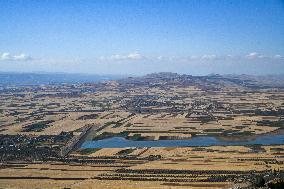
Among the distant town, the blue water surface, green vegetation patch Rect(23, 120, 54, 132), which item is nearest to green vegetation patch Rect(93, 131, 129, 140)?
the distant town

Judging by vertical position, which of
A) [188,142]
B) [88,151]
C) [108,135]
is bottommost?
[88,151]

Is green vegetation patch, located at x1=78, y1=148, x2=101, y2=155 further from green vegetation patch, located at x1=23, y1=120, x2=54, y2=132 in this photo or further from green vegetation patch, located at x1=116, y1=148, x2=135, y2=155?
green vegetation patch, located at x1=23, y1=120, x2=54, y2=132

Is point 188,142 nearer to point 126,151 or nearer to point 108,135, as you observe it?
point 126,151

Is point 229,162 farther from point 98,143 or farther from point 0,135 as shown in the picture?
point 0,135

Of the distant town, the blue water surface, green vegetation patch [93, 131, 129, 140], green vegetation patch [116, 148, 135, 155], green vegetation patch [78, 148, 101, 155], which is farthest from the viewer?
green vegetation patch [93, 131, 129, 140]

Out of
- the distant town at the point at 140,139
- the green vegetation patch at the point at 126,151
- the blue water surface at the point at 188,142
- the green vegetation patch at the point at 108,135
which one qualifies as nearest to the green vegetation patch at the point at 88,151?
the distant town at the point at 140,139

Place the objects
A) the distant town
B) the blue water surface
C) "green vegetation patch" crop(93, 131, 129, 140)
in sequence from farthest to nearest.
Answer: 1. "green vegetation patch" crop(93, 131, 129, 140)
2. the blue water surface
3. the distant town

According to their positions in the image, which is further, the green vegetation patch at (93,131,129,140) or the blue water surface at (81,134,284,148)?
the green vegetation patch at (93,131,129,140)

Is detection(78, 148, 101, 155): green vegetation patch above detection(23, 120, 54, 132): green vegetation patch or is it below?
below

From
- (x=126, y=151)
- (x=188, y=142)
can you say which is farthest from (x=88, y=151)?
(x=188, y=142)

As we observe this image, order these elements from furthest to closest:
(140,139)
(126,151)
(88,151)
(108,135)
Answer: (108,135) < (140,139) < (88,151) < (126,151)

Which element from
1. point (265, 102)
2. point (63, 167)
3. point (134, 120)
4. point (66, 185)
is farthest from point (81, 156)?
point (265, 102)
